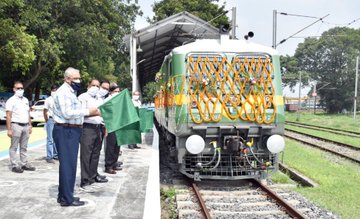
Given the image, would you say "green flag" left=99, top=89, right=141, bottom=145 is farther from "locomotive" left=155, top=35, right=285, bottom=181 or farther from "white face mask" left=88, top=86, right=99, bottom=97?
"locomotive" left=155, top=35, right=285, bottom=181

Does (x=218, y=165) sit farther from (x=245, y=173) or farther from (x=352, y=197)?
(x=352, y=197)

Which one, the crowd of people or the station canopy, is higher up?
the station canopy

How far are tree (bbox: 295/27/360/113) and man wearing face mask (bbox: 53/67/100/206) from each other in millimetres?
64467

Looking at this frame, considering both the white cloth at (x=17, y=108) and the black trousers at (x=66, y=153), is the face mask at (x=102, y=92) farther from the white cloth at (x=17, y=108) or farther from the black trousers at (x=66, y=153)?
the black trousers at (x=66, y=153)

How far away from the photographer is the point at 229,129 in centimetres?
938

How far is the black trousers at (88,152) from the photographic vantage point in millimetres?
7336

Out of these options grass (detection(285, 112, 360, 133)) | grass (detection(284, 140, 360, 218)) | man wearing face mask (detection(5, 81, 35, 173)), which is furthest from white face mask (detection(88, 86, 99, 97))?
grass (detection(285, 112, 360, 133))

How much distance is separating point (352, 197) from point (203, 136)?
3.16 meters

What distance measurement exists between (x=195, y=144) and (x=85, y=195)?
106 inches

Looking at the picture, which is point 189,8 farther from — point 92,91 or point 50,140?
point 92,91

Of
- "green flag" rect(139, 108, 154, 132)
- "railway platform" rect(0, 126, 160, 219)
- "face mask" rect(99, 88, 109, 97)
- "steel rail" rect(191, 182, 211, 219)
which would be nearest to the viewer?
"railway platform" rect(0, 126, 160, 219)

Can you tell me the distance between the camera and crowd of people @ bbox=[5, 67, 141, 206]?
6.16 metres

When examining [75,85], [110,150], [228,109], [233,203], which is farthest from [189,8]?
[75,85]

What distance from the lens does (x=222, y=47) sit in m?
9.87
